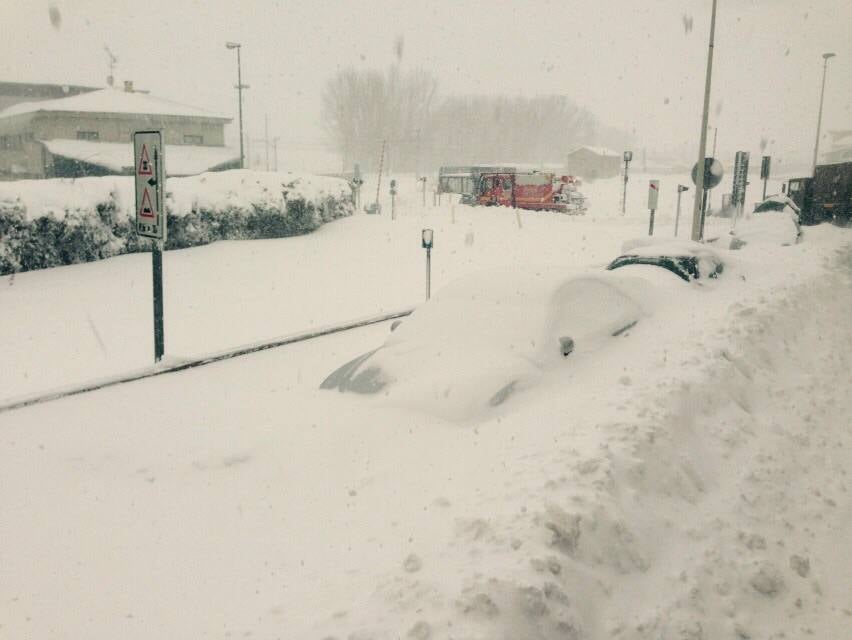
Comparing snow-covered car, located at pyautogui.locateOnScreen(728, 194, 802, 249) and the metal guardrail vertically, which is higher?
snow-covered car, located at pyautogui.locateOnScreen(728, 194, 802, 249)

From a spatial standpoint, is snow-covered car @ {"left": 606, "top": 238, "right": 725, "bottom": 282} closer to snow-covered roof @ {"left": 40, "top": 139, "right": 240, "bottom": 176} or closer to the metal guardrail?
the metal guardrail

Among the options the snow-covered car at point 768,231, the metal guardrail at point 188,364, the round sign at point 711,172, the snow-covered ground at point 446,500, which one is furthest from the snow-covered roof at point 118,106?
the metal guardrail at point 188,364

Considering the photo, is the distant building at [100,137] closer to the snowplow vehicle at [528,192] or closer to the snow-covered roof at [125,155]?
the snow-covered roof at [125,155]

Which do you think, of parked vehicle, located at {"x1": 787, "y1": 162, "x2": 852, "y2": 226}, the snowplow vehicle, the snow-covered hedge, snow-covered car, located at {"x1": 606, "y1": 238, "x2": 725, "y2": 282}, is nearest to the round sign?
snow-covered car, located at {"x1": 606, "y1": 238, "x2": 725, "y2": 282}

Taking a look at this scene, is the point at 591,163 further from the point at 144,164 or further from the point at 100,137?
the point at 144,164

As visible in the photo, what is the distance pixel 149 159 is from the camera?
298 inches

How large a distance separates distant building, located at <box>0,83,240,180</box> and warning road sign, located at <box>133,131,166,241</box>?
2737cm

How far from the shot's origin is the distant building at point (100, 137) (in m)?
33.8

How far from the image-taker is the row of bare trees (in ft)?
265

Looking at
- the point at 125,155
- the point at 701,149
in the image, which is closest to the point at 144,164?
the point at 701,149

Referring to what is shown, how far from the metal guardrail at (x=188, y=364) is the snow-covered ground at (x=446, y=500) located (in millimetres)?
182

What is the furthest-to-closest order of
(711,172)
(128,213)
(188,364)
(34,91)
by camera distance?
(34,91), (711,172), (128,213), (188,364)

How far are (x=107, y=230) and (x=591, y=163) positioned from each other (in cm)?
6414

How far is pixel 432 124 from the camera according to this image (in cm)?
8956
